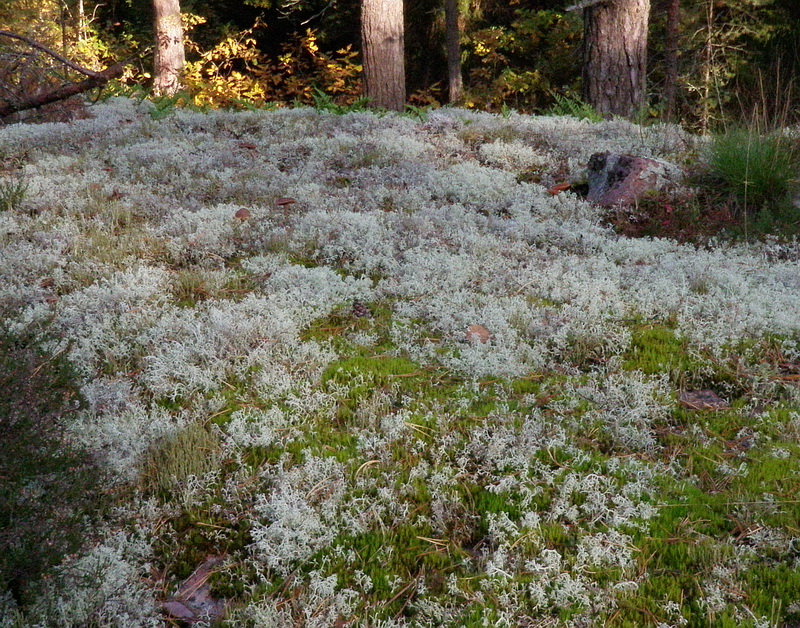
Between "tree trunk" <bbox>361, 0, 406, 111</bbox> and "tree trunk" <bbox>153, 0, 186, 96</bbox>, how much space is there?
607cm

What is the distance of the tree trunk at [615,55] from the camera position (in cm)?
1137

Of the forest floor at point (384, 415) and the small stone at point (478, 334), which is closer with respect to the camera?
the forest floor at point (384, 415)

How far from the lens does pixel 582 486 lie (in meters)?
3.22

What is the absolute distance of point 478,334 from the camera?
4648 millimetres

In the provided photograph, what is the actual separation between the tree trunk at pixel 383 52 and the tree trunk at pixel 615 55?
11.8ft

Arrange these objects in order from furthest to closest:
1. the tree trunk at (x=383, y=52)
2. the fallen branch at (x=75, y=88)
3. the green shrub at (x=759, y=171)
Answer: the tree trunk at (x=383, y=52), the green shrub at (x=759, y=171), the fallen branch at (x=75, y=88)

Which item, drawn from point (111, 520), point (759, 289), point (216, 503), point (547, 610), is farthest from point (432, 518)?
point (759, 289)

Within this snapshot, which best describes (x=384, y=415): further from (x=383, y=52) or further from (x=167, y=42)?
(x=167, y=42)

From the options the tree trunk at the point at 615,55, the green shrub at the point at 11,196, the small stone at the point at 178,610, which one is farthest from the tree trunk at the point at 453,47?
the small stone at the point at 178,610

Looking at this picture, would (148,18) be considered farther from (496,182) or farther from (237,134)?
(496,182)

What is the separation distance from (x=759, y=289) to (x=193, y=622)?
477cm

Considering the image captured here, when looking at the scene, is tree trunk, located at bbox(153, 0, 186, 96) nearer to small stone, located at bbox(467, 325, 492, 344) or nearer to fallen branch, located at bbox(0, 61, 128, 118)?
fallen branch, located at bbox(0, 61, 128, 118)

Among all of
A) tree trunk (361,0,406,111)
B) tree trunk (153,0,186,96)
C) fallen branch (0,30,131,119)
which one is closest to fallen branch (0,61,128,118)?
fallen branch (0,30,131,119)

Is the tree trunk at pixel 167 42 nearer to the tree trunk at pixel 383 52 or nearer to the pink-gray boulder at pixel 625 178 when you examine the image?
the tree trunk at pixel 383 52
